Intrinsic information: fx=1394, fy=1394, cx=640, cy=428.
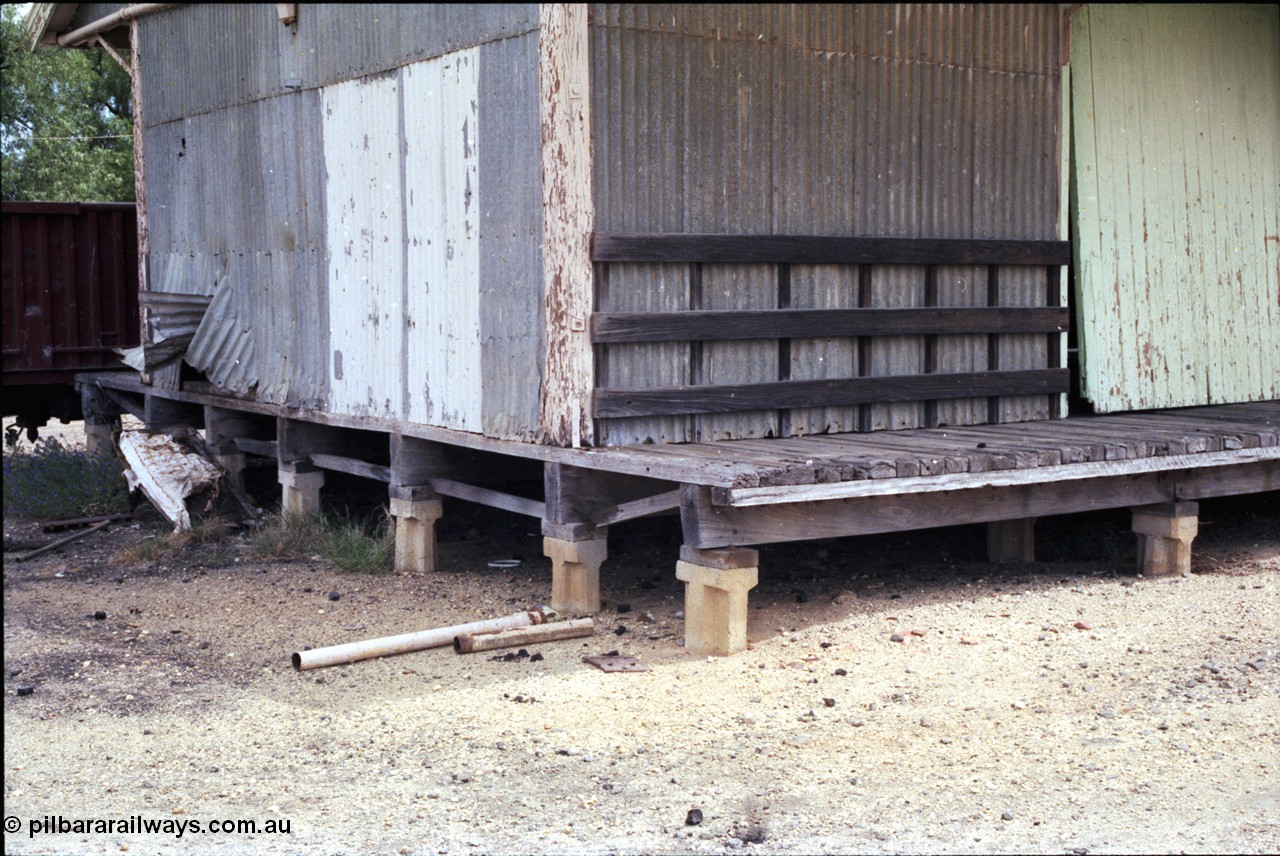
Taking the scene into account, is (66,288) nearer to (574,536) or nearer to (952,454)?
(574,536)

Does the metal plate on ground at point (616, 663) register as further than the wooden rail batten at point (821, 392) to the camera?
No

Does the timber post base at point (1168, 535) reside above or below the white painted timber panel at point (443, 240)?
below

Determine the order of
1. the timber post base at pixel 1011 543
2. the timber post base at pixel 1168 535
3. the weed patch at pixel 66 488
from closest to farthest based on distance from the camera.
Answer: the timber post base at pixel 1168 535, the timber post base at pixel 1011 543, the weed patch at pixel 66 488

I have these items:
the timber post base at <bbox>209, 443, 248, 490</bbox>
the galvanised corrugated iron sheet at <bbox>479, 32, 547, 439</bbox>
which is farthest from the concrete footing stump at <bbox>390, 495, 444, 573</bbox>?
the timber post base at <bbox>209, 443, 248, 490</bbox>

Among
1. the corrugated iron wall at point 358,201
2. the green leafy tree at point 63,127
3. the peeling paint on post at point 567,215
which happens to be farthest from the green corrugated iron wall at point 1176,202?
the green leafy tree at point 63,127

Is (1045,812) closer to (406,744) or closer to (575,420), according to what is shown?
(406,744)

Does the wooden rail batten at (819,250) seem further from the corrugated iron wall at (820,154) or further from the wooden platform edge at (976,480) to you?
the wooden platform edge at (976,480)

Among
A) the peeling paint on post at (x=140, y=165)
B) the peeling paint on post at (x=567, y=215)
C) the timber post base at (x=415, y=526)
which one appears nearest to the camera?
the peeling paint on post at (x=567, y=215)

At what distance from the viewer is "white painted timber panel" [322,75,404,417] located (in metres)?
8.88

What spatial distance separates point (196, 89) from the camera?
441 inches

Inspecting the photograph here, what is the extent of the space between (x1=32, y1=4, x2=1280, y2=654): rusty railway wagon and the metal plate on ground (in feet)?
1.15

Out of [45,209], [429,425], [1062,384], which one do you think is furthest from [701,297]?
[45,209]

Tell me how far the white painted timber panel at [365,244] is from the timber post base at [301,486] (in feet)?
2.90

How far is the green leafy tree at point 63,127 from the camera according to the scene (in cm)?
2269
